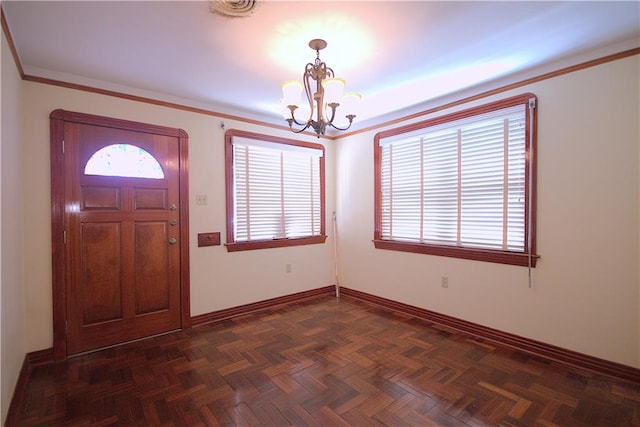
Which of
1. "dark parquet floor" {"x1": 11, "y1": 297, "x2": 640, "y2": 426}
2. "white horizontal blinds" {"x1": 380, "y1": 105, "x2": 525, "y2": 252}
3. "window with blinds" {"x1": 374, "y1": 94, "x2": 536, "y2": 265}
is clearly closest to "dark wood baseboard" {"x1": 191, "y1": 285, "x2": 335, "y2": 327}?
"dark parquet floor" {"x1": 11, "y1": 297, "x2": 640, "y2": 426}

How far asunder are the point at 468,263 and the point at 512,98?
5.09ft

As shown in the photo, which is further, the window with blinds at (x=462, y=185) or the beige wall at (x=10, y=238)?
the window with blinds at (x=462, y=185)

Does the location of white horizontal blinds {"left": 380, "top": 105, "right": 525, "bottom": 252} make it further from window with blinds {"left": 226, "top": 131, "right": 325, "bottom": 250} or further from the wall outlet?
the wall outlet

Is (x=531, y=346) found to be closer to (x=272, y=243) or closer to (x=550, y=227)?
(x=550, y=227)

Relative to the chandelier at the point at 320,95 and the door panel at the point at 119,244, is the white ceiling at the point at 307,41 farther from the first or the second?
the door panel at the point at 119,244

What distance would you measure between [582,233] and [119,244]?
386 centimetres

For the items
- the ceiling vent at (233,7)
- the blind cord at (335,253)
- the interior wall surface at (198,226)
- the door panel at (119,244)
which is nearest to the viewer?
the ceiling vent at (233,7)

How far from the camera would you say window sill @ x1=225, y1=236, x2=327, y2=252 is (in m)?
3.55

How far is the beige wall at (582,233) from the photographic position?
2.19 meters

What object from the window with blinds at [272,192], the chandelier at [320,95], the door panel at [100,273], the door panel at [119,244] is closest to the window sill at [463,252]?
the window with blinds at [272,192]

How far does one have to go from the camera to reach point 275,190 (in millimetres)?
3910

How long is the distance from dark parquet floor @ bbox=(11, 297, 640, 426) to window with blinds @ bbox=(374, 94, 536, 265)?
37.2 inches

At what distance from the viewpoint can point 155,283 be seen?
302 cm

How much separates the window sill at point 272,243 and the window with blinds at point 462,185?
859 mm
